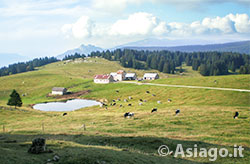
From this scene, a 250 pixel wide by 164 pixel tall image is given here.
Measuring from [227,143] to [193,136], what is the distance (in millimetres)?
4229

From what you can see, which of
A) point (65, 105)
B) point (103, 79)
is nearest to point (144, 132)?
point (65, 105)

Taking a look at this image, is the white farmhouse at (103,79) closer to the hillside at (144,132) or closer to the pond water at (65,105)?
the pond water at (65,105)

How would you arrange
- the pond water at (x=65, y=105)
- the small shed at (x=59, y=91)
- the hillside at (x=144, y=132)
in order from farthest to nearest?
1. the small shed at (x=59, y=91)
2. the pond water at (x=65, y=105)
3. the hillside at (x=144, y=132)

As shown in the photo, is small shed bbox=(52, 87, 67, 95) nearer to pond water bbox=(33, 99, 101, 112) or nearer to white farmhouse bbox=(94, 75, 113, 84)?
pond water bbox=(33, 99, 101, 112)

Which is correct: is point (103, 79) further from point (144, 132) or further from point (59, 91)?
point (144, 132)

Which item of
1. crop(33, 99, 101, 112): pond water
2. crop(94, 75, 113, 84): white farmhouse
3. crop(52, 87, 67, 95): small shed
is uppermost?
crop(94, 75, 113, 84): white farmhouse

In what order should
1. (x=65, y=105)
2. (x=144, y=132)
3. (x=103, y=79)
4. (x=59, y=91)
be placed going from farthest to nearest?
(x=103, y=79)
(x=59, y=91)
(x=65, y=105)
(x=144, y=132)

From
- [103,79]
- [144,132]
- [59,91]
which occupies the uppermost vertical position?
[144,132]

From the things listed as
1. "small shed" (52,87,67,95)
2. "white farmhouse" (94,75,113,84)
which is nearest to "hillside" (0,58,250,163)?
"white farmhouse" (94,75,113,84)

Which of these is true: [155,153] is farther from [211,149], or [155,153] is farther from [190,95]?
[190,95]

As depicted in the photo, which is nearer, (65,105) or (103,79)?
(65,105)

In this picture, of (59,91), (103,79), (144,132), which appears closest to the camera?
(144,132)

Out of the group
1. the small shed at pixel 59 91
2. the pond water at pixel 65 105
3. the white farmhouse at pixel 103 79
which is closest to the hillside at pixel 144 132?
the pond water at pixel 65 105

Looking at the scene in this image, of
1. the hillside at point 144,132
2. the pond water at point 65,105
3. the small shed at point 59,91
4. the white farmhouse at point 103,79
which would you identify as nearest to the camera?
the hillside at point 144,132
